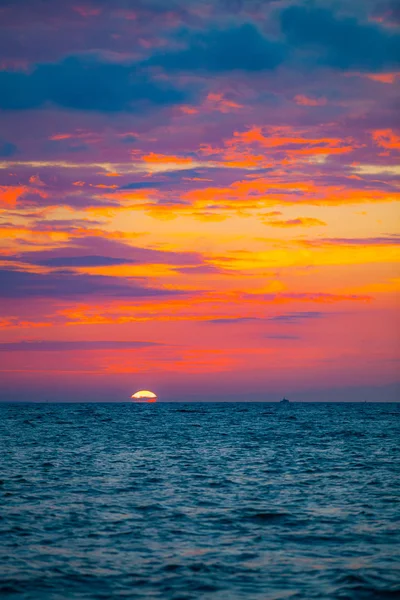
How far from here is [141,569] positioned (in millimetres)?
17812

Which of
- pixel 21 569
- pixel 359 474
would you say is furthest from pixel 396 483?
pixel 21 569

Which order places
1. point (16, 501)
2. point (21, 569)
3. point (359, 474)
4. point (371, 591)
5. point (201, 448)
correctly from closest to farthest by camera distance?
point (371, 591)
point (21, 569)
point (16, 501)
point (359, 474)
point (201, 448)

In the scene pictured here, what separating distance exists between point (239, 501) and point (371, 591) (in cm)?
1212

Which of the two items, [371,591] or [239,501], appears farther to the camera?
[239,501]

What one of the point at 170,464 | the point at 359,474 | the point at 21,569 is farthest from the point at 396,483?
the point at 21,569

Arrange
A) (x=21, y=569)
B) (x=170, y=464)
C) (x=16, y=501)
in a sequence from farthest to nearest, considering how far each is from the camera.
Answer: (x=170, y=464)
(x=16, y=501)
(x=21, y=569)

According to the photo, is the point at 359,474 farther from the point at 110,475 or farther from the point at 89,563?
the point at 89,563

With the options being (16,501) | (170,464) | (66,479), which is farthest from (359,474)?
(16,501)

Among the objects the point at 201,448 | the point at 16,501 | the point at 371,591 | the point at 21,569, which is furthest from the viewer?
the point at 201,448

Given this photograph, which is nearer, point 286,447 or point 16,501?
point 16,501

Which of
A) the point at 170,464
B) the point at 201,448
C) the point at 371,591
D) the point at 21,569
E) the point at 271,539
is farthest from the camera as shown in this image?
the point at 201,448

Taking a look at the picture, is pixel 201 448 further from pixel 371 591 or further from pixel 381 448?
pixel 371 591

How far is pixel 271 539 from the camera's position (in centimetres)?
2145

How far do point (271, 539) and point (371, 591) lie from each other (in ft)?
18.1
